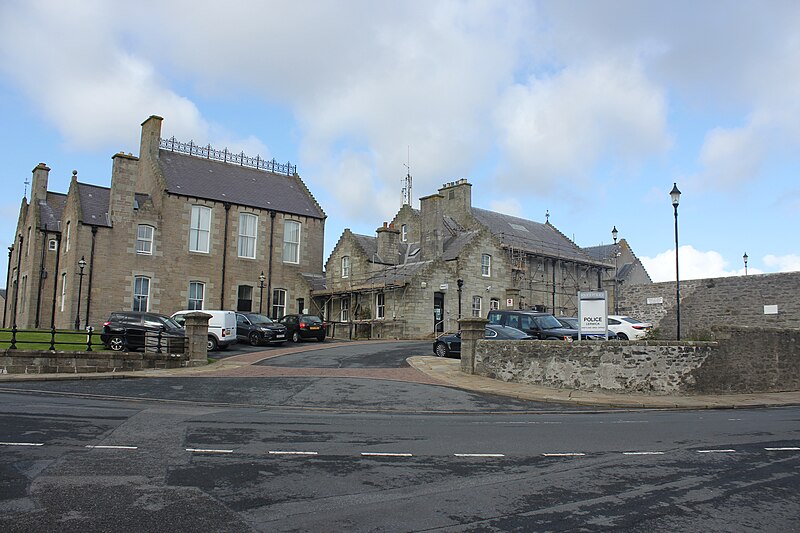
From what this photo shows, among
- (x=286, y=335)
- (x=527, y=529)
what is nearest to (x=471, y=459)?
(x=527, y=529)

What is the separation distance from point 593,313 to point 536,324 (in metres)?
6.35

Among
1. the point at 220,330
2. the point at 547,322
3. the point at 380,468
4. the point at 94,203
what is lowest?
the point at 380,468

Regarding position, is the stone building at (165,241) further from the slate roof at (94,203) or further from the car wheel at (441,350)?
the car wheel at (441,350)

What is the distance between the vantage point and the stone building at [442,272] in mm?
39469

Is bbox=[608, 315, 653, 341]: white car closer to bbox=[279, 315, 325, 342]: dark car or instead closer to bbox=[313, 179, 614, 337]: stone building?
bbox=[313, 179, 614, 337]: stone building

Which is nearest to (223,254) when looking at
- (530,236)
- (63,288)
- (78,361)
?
(63,288)

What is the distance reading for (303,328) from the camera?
35.2 metres

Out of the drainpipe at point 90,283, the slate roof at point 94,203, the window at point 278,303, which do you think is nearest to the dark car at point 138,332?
the drainpipe at point 90,283

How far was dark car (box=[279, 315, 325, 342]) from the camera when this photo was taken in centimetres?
3503

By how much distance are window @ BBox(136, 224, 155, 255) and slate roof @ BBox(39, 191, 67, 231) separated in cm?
712

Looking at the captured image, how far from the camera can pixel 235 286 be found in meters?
42.8

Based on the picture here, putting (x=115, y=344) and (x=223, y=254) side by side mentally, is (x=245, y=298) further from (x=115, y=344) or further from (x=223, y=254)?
(x=115, y=344)

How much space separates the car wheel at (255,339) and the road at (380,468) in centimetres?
1699

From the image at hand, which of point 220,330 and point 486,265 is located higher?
point 486,265
